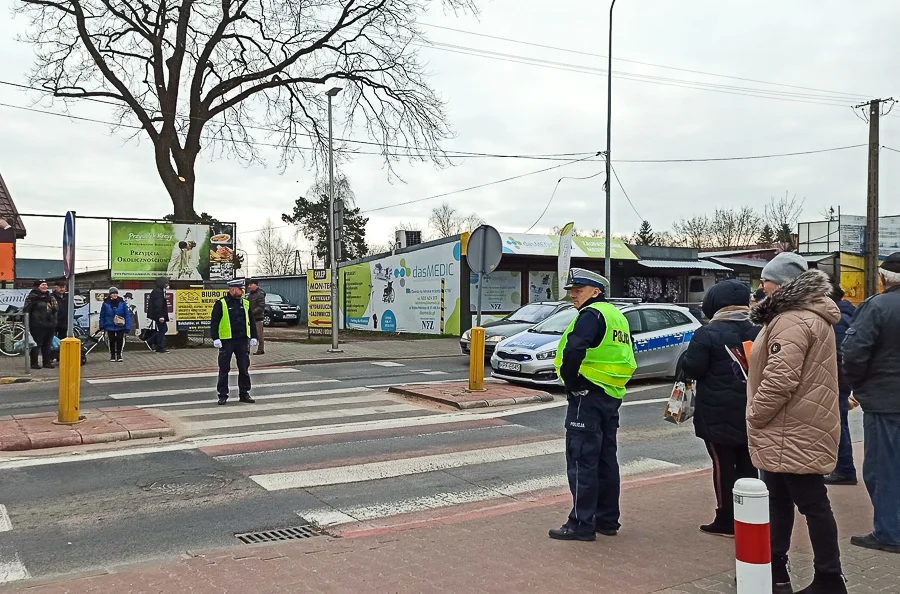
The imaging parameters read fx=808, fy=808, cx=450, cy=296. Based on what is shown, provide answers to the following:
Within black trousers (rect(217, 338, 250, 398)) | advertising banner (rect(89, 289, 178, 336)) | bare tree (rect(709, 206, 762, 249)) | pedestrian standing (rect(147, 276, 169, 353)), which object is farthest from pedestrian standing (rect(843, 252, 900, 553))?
bare tree (rect(709, 206, 762, 249))

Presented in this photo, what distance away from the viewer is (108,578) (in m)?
4.61

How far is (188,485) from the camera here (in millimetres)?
7094

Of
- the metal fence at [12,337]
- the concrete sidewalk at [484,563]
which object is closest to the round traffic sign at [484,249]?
Answer: the concrete sidewalk at [484,563]

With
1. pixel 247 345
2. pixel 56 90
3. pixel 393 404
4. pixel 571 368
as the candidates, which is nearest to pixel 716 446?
pixel 571 368

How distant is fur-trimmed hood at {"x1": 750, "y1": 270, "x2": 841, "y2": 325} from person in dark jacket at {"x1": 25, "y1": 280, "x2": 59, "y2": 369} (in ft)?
49.9

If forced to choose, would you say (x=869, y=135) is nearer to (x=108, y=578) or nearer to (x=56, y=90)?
(x=56, y=90)

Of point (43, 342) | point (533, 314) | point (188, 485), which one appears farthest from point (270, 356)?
point (188, 485)

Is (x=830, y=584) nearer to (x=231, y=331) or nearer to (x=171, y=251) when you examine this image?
(x=231, y=331)

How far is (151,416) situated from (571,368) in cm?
679

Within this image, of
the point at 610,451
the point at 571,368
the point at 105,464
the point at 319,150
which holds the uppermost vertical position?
the point at 319,150

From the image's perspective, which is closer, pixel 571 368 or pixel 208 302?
pixel 571 368

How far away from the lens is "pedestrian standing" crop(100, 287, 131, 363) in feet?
58.6

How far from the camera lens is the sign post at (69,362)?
9234 mm

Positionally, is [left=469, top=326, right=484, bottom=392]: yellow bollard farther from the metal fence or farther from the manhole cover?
the metal fence
